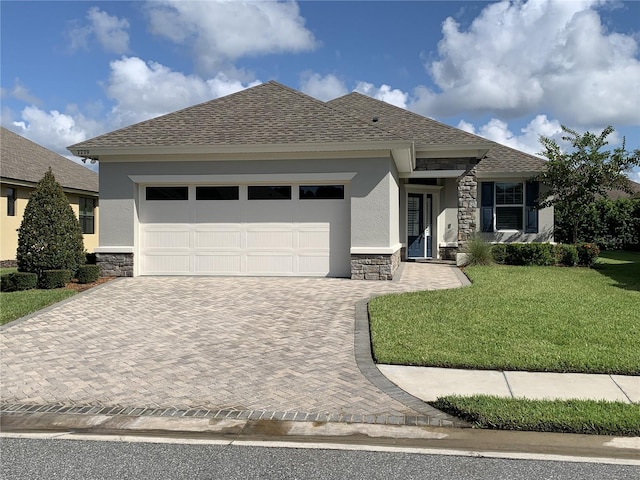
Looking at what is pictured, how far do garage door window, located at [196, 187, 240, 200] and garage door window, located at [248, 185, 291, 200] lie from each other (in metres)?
0.42

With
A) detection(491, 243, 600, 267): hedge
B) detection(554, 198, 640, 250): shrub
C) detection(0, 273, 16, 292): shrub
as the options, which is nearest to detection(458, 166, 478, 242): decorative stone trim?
detection(491, 243, 600, 267): hedge

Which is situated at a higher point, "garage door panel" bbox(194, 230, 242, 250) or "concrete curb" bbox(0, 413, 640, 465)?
"garage door panel" bbox(194, 230, 242, 250)

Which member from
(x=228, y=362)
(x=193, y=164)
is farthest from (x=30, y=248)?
(x=228, y=362)

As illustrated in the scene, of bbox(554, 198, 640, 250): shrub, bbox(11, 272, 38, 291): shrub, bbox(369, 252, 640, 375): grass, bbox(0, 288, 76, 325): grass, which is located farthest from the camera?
bbox(554, 198, 640, 250): shrub

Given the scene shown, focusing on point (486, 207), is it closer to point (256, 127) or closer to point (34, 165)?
point (256, 127)

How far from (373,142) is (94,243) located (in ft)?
53.9

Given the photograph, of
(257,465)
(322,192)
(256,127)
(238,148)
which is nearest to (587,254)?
(322,192)

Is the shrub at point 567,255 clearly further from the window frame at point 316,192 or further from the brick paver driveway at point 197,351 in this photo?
the window frame at point 316,192

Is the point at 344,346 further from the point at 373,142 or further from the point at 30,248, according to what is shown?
the point at 30,248

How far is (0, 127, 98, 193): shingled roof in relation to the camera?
1881 centimetres

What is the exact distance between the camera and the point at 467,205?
1800 centimetres

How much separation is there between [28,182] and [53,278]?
8.47 m

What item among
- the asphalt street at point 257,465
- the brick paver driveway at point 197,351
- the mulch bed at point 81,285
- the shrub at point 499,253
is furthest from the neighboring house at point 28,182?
the shrub at point 499,253

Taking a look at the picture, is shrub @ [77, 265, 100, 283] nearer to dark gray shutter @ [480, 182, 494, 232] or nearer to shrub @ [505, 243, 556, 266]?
shrub @ [505, 243, 556, 266]
